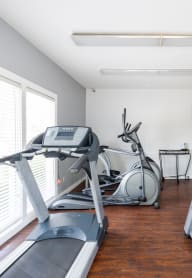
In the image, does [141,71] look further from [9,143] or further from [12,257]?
[12,257]

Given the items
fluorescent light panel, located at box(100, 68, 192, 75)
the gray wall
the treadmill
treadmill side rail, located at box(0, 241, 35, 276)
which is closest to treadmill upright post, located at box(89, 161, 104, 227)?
the treadmill

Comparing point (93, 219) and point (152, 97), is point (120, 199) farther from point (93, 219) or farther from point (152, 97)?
point (152, 97)

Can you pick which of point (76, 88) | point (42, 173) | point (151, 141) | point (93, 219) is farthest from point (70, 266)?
point (151, 141)

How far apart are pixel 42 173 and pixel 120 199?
1.34m

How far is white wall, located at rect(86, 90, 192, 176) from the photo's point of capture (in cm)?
648

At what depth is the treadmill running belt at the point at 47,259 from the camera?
1.97 meters

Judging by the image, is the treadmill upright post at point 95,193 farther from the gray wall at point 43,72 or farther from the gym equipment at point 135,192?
the gray wall at point 43,72

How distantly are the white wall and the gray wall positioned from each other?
888 millimetres

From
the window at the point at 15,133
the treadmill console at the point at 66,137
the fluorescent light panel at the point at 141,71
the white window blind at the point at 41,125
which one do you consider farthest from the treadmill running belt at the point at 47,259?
the fluorescent light panel at the point at 141,71

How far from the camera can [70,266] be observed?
6.80 feet

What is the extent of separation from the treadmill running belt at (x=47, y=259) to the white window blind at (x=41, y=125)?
143cm

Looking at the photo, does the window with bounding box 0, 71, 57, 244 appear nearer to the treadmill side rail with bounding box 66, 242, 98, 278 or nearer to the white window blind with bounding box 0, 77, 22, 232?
the white window blind with bounding box 0, 77, 22, 232

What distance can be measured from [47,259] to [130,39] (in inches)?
98.0

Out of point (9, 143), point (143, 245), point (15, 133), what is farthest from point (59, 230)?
point (15, 133)
